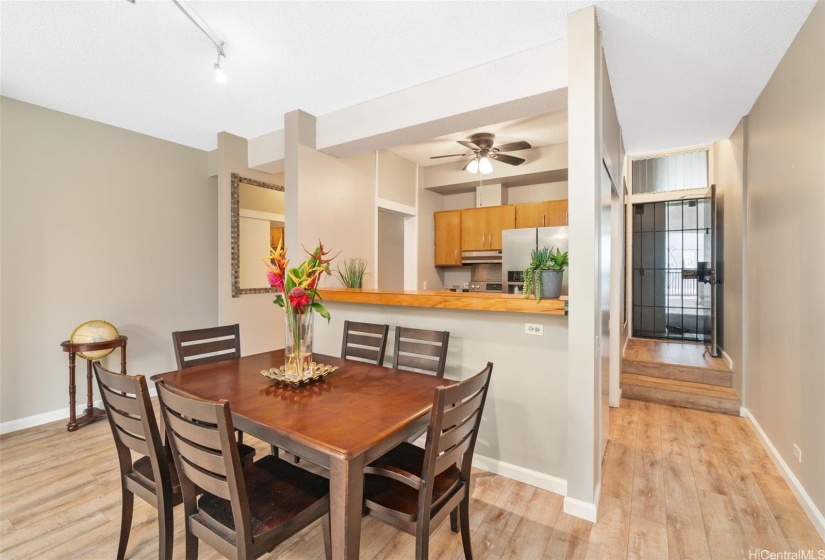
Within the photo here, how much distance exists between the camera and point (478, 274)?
19.6ft

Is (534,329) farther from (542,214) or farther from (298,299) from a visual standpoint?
(542,214)

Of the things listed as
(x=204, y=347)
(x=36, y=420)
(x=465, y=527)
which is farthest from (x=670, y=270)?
(x=36, y=420)

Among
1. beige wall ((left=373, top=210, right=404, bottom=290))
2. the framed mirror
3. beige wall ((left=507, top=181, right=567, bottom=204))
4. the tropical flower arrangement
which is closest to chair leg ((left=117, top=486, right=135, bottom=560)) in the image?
the tropical flower arrangement

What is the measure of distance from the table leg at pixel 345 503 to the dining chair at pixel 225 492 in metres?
0.25

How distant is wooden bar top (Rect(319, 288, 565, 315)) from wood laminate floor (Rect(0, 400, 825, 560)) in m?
1.14

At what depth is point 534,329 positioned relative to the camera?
2443mm

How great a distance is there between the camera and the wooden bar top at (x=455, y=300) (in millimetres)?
2279

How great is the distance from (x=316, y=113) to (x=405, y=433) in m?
3.09

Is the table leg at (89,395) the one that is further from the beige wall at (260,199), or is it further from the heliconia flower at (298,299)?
the heliconia flower at (298,299)

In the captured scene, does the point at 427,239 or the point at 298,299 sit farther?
the point at 427,239

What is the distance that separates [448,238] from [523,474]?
381 cm

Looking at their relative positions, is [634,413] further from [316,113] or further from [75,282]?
[75,282]

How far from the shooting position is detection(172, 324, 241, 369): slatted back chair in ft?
8.02

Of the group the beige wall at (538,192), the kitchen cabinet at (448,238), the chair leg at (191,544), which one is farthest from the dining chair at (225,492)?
the beige wall at (538,192)
